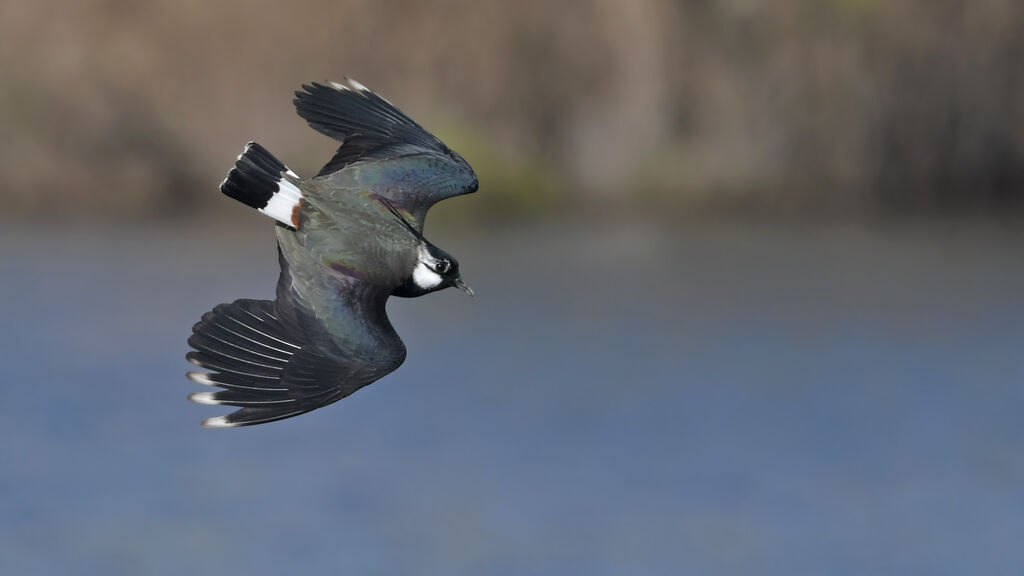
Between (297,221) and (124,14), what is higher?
(124,14)

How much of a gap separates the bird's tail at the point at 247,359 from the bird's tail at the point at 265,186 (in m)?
0.48

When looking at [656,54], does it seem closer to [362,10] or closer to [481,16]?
[481,16]

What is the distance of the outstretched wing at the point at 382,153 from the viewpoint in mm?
9117

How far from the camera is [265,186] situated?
327 inches

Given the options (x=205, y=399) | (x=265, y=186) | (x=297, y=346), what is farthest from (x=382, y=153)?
(x=205, y=399)

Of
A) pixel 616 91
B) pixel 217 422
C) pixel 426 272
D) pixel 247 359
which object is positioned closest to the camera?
pixel 217 422

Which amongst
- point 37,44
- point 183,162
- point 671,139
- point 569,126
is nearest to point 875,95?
point 671,139

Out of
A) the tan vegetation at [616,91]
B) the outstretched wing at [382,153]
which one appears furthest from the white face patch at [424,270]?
the tan vegetation at [616,91]

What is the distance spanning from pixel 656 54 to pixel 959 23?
18.8ft

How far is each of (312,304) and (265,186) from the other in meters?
0.68

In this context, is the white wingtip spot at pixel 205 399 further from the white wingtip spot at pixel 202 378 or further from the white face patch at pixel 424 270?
the white face patch at pixel 424 270

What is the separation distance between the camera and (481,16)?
2686 centimetres

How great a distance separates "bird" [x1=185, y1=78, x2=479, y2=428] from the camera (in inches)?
312

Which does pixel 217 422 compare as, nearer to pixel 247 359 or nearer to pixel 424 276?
pixel 247 359
